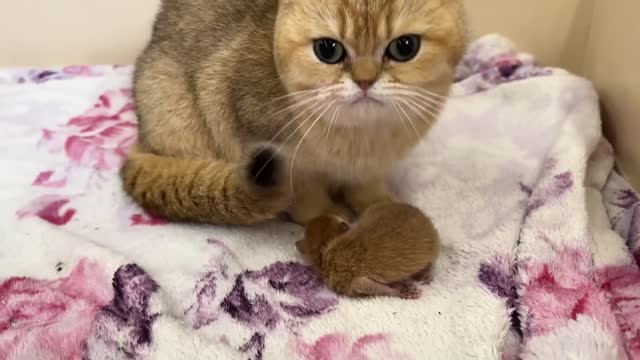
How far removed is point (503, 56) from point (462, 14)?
67 centimetres

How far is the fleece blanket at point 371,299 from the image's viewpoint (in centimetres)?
102

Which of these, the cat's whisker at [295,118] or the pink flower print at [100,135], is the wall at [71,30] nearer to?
the pink flower print at [100,135]

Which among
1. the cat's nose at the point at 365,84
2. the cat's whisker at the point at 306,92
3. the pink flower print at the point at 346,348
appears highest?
the cat's nose at the point at 365,84

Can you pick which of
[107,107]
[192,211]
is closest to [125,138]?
[107,107]

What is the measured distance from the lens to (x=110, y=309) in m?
1.06

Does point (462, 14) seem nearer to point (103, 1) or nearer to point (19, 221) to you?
point (19, 221)

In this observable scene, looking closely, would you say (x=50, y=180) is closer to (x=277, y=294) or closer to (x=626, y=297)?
(x=277, y=294)

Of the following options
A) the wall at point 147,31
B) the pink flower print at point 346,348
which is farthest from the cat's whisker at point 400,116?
the wall at point 147,31

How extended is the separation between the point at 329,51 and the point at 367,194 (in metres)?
0.37

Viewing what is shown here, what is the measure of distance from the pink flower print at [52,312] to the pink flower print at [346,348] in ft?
Answer: 1.03

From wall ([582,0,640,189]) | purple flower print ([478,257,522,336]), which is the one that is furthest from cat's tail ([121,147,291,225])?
wall ([582,0,640,189])

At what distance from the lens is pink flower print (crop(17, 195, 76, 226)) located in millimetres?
1322

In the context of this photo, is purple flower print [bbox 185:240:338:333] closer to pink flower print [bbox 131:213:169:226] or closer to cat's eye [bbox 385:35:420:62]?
pink flower print [bbox 131:213:169:226]

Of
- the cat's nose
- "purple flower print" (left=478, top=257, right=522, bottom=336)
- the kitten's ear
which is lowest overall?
"purple flower print" (left=478, top=257, right=522, bottom=336)
